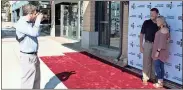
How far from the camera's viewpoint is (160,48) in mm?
7141

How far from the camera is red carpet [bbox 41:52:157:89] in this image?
25.6ft

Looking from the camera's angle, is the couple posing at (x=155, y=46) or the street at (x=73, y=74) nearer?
the couple posing at (x=155, y=46)

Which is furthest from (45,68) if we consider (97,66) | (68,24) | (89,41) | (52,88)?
(68,24)

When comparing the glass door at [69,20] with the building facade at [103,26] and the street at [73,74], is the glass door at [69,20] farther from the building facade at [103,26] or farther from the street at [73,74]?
the street at [73,74]

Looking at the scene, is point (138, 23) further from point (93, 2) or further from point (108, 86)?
point (93, 2)

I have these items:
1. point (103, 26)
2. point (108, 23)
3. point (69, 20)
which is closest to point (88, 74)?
point (108, 23)

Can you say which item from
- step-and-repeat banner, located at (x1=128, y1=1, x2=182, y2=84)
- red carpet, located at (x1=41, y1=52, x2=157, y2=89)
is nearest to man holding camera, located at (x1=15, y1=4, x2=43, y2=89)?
red carpet, located at (x1=41, y1=52, x2=157, y2=89)

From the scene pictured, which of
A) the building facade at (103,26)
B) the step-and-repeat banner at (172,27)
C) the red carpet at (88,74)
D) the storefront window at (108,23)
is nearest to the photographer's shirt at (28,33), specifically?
the red carpet at (88,74)

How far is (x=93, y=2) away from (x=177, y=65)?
26.9 feet

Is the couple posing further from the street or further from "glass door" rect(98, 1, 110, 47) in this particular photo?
"glass door" rect(98, 1, 110, 47)

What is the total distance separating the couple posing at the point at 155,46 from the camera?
23.4 feet

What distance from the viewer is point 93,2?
49.4 ft

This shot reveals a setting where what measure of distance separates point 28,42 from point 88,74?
327cm

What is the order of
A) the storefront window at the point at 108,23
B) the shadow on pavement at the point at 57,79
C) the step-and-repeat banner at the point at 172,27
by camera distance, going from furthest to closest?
the storefront window at the point at 108,23 → the shadow on pavement at the point at 57,79 → the step-and-repeat banner at the point at 172,27
